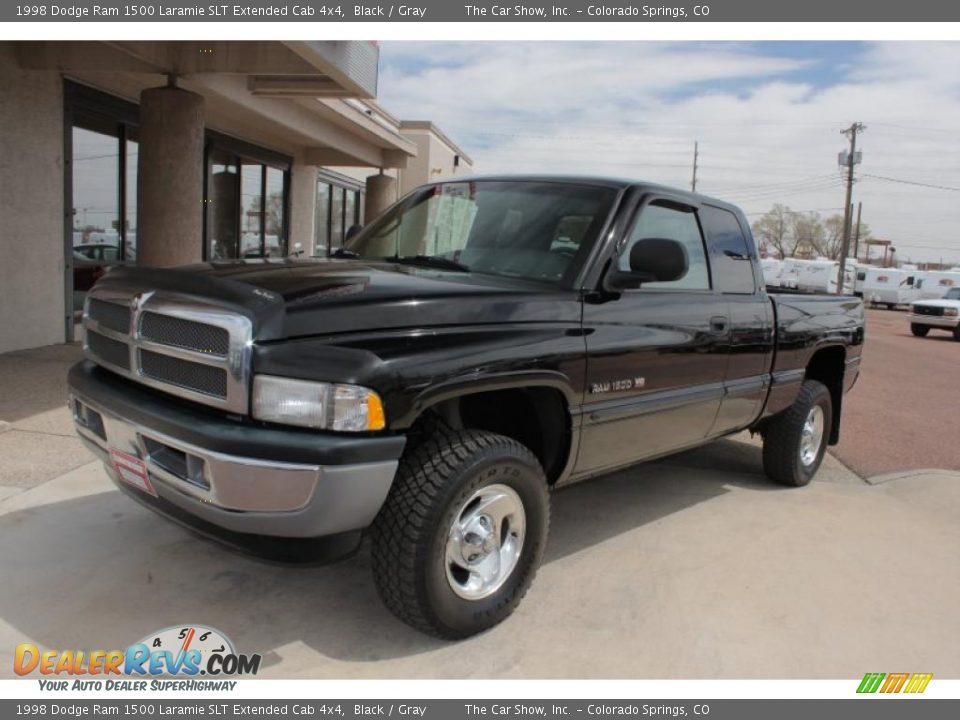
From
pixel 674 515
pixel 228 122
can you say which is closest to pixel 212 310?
pixel 674 515

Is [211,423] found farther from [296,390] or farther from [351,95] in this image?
[351,95]

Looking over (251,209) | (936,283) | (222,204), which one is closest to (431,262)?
(222,204)

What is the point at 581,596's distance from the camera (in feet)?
12.0

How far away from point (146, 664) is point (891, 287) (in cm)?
4517

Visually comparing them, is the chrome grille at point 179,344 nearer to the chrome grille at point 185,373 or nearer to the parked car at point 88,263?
the chrome grille at point 185,373

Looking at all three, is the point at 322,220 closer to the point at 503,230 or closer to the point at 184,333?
the point at 503,230

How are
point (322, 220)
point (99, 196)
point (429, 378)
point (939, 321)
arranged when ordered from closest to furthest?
point (429, 378) < point (99, 196) < point (322, 220) < point (939, 321)

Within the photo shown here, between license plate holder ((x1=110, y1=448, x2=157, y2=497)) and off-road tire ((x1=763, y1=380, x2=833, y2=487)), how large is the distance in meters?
4.21

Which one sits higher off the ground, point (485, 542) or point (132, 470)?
point (132, 470)

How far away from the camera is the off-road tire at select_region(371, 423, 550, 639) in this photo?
2842mm

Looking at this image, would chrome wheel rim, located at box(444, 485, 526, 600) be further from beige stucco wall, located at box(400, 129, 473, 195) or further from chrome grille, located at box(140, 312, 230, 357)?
beige stucco wall, located at box(400, 129, 473, 195)

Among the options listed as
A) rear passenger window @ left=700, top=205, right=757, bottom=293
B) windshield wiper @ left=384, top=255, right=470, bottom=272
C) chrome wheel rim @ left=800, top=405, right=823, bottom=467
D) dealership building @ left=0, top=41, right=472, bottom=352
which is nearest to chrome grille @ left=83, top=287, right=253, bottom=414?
windshield wiper @ left=384, top=255, right=470, bottom=272

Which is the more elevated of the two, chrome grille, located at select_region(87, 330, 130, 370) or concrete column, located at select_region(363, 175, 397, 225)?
concrete column, located at select_region(363, 175, 397, 225)

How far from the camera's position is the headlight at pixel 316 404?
2.64m
